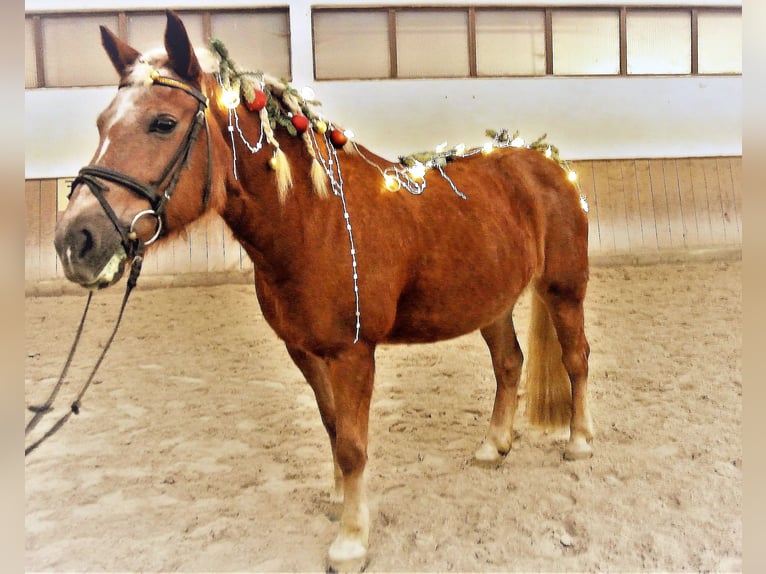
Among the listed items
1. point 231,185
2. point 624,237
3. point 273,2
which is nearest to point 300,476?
point 231,185

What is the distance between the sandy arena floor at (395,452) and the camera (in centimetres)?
163

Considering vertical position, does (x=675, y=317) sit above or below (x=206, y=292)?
below

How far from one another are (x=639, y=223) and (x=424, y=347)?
67.5 inches

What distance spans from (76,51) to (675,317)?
380 centimetres

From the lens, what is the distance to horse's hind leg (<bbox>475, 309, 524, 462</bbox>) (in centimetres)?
221

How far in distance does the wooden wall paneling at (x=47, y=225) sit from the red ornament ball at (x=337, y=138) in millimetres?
1161

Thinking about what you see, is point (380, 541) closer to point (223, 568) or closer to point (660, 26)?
point (223, 568)

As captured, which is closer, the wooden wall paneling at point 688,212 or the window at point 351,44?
the window at point 351,44

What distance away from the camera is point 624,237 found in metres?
3.41

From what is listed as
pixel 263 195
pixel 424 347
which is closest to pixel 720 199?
pixel 424 347

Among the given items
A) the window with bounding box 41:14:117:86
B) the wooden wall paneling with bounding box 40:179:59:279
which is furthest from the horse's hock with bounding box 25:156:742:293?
the window with bounding box 41:14:117:86

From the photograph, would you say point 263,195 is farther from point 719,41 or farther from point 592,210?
point 592,210

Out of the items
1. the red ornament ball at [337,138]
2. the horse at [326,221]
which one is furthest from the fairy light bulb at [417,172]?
the red ornament ball at [337,138]

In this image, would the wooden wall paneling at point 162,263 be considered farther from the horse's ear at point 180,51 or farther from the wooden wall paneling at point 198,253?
the horse's ear at point 180,51
